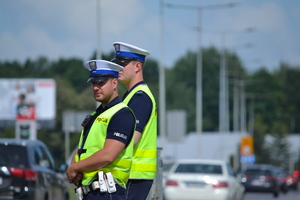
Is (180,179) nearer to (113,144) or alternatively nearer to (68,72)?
(113,144)

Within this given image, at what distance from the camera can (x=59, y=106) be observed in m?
118

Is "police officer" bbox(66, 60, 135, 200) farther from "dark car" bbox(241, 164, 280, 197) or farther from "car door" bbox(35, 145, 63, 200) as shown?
"dark car" bbox(241, 164, 280, 197)

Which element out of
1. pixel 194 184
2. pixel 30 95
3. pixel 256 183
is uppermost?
pixel 194 184

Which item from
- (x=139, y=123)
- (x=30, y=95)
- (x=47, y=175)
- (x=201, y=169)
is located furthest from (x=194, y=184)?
(x=30, y=95)

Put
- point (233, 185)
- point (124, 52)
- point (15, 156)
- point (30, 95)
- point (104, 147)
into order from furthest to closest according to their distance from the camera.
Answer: point (30, 95) < point (233, 185) < point (15, 156) < point (124, 52) < point (104, 147)

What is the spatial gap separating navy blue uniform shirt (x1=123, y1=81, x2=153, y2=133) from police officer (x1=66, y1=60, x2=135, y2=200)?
587mm

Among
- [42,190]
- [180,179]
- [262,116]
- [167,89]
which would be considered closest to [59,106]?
[167,89]

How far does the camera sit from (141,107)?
7.22m

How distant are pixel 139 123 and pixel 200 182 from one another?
15603 millimetres

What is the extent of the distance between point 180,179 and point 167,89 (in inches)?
4482

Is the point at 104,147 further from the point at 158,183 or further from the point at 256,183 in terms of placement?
the point at 256,183

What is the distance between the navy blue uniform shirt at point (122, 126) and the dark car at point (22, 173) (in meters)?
8.01

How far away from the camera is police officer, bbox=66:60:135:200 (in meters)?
6.29

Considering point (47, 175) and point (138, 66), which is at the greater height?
point (138, 66)
